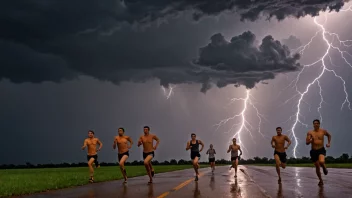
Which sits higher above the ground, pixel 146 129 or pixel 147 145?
pixel 146 129

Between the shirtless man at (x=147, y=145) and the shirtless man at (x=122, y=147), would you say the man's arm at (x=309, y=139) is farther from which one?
the shirtless man at (x=122, y=147)

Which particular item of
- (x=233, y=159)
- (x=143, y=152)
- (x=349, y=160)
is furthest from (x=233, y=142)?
(x=349, y=160)

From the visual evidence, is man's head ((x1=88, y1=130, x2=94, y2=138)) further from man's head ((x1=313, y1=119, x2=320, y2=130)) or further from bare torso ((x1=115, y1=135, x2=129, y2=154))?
man's head ((x1=313, y1=119, x2=320, y2=130))

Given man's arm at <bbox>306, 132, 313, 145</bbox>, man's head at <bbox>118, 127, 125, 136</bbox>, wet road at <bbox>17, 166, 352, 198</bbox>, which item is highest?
man's head at <bbox>118, 127, 125, 136</bbox>

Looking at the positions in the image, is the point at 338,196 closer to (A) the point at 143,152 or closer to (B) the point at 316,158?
(B) the point at 316,158

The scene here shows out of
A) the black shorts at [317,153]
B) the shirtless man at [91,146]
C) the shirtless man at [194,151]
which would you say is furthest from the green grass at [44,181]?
the black shorts at [317,153]

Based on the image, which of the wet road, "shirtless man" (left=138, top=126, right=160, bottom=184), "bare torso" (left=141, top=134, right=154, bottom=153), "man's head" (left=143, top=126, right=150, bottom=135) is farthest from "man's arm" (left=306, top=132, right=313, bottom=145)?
"man's head" (left=143, top=126, right=150, bottom=135)

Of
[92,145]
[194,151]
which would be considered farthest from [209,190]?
[92,145]

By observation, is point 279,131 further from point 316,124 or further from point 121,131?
point 121,131

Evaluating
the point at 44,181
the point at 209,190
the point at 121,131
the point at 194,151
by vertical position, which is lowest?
the point at 209,190

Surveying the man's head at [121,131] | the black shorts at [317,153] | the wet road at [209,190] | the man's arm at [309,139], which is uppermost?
the man's head at [121,131]

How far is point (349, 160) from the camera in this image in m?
74.2

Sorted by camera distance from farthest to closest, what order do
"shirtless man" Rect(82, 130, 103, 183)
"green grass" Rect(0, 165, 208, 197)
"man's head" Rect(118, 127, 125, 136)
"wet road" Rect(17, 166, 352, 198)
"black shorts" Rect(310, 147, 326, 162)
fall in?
"shirtless man" Rect(82, 130, 103, 183), "man's head" Rect(118, 127, 125, 136), "black shorts" Rect(310, 147, 326, 162), "green grass" Rect(0, 165, 208, 197), "wet road" Rect(17, 166, 352, 198)

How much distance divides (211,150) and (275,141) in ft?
53.5
